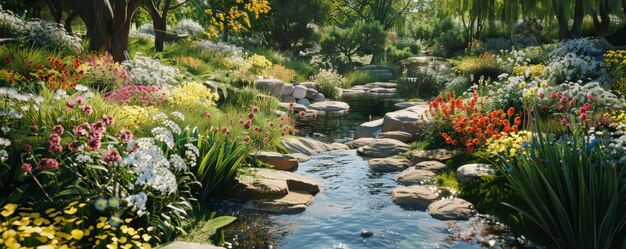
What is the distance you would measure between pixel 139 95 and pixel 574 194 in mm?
7002

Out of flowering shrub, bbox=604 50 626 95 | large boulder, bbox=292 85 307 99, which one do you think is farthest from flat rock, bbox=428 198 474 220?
large boulder, bbox=292 85 307 99

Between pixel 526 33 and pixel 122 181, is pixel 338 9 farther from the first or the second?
pixel 122 181

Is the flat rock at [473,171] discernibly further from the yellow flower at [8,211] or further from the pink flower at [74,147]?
the yellow flower at [8,211]

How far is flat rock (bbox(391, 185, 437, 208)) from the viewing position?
25.4 feet

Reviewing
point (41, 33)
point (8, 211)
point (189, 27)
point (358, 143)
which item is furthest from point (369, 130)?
point (189, 27)

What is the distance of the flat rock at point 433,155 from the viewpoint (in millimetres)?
9805

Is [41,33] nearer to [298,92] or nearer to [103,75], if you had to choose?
[103,75]

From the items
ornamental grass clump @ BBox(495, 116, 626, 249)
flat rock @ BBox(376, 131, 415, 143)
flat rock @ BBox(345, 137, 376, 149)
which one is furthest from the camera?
flat rock @ BBox(345, 137, 376, 149)

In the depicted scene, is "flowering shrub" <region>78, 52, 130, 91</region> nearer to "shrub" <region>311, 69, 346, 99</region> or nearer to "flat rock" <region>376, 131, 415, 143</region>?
"flat rock" <region>376, 131, 415, 143</region>

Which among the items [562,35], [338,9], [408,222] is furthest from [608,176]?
[338,9]

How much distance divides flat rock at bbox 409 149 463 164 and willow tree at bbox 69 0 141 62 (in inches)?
291

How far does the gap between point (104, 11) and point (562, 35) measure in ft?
62.8

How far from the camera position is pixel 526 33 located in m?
36.5

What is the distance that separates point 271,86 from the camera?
18016 mm
